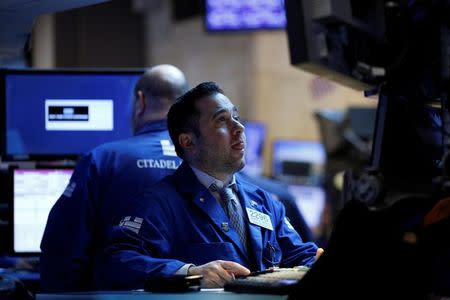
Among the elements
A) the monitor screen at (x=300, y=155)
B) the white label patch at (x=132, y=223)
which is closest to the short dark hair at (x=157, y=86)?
the white label patch at (x=132, y=223)

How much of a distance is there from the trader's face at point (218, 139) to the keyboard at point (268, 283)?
100 cm

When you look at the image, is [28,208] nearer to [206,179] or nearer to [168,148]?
[168,148]

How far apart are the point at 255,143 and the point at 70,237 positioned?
29.3ft

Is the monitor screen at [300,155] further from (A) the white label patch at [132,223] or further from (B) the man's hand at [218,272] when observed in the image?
(B) the man's hand at [218,272]

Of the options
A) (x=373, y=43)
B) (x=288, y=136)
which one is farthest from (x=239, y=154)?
(x=288, y=136)

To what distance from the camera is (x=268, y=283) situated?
8.84 ft

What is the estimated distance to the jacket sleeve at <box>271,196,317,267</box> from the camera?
3.90m

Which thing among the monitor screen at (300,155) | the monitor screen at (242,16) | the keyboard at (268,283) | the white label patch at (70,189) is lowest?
the monitor screen at (300,155)

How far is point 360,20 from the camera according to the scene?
8.15ft

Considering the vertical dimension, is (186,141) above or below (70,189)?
above

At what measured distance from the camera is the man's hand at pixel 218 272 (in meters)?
3.15

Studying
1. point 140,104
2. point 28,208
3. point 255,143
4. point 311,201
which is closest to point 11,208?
point 28,208

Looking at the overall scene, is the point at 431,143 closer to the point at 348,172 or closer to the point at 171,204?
the point at 348,172

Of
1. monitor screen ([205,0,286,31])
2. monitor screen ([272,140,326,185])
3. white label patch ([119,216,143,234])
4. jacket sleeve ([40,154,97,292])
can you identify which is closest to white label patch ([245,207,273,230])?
white label patch ([119,216,143,234])
